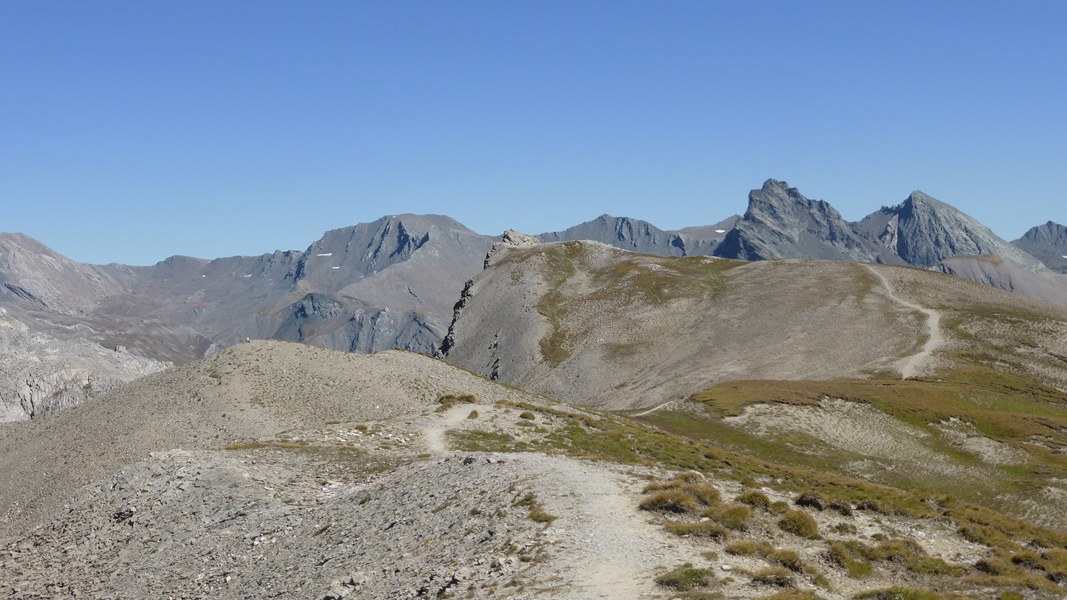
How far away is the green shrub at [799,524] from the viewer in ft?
92.8

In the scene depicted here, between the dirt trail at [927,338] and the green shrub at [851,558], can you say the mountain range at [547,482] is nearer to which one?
the green shrub at [851,558]

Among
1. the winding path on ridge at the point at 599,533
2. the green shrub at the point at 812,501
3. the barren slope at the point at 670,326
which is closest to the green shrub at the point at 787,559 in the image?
the winding path on ridge at the point at 599,533

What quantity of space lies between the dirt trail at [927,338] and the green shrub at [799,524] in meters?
85.2

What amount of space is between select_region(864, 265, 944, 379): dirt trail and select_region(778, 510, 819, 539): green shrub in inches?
3353

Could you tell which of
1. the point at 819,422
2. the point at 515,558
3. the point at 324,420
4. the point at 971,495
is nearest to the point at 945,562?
the point at 515,558

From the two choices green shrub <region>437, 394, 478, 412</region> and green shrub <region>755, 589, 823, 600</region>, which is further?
green shrub <region>437, 394, 478, 412</region>

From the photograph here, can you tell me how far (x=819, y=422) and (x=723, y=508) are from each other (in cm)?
5531

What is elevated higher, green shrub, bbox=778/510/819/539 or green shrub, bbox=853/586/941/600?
green shrub, bbox=778/510/819/539

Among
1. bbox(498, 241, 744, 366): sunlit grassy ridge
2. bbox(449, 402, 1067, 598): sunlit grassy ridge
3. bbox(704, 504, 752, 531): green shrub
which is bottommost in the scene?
bbox(449, 402, 1067, 598): sunlit grassy ridge

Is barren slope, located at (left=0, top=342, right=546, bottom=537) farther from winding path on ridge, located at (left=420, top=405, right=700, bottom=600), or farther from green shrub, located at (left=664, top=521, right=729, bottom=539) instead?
green shrub, located at (left=664, top=521, right=729, bottom=539)

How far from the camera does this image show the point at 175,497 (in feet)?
125

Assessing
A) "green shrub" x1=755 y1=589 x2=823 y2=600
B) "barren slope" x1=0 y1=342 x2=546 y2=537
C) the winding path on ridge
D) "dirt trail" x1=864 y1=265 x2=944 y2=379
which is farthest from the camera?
"dirt trail" x1=864 y1=265 x2=944 y2=379

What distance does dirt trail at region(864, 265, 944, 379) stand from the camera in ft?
359

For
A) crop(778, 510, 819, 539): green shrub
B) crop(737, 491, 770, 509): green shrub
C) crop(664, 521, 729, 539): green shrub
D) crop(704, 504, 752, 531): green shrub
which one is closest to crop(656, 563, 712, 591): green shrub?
crop(664, 521, 729, 539): green shrub
